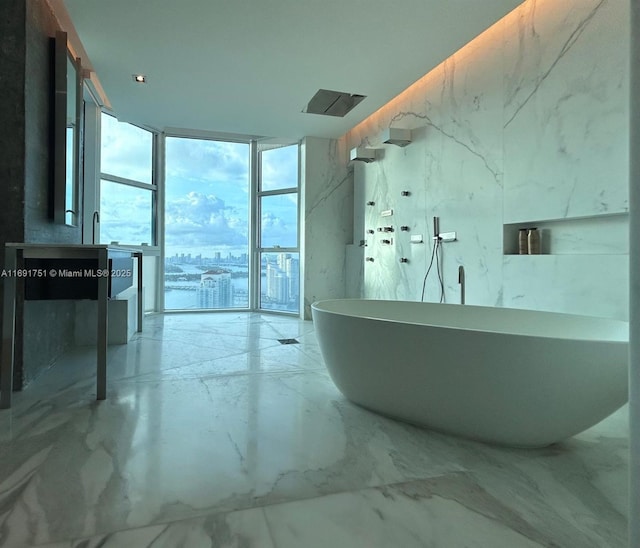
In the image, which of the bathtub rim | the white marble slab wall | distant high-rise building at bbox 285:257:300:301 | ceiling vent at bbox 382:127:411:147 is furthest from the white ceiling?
distant high-rise building at bbox 285:257:300:301

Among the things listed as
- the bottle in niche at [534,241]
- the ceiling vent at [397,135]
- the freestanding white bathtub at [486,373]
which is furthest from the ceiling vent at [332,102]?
the freestanding white bathtub at [486,373]

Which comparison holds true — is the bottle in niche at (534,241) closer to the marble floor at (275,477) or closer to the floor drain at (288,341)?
the marble floor at (275,477)

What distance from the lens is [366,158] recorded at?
461cm

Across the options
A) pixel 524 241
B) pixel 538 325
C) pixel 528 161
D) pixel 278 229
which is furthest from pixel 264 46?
pixel 278 229

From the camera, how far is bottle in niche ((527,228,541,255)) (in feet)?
8.64

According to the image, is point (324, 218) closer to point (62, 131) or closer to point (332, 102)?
point (332, 102)

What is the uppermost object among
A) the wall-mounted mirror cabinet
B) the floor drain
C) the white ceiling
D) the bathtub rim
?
the white ceiling

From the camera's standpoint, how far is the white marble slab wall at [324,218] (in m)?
5.54

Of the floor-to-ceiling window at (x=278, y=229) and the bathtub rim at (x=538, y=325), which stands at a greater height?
the floor-to-ceiling window at (x=278, y=229)

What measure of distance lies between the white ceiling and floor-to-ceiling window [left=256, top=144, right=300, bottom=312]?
5.22 ft

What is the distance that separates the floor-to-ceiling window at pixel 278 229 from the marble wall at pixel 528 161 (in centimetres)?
217

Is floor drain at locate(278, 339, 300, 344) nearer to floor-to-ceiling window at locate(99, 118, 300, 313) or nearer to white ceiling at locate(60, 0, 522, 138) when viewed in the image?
floor-to-ceiling window at locate(99, 118, 300, 313)

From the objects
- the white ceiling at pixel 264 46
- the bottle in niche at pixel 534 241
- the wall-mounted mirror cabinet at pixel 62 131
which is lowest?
the bottle in niche at pixel 534 241

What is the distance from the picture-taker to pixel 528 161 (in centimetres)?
263
